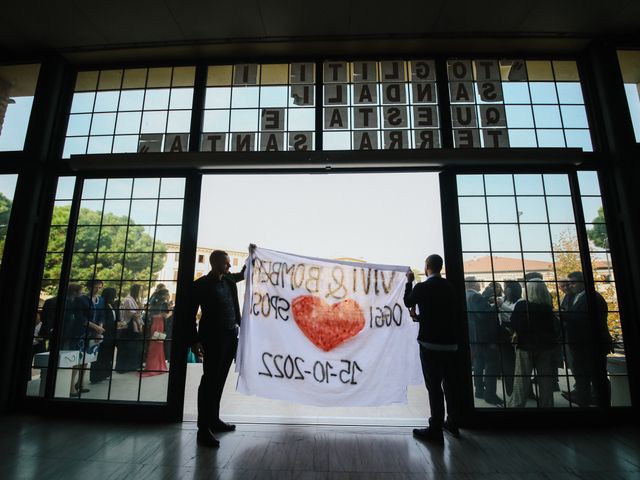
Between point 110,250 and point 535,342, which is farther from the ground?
point 110,250

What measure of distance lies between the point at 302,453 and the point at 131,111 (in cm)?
368

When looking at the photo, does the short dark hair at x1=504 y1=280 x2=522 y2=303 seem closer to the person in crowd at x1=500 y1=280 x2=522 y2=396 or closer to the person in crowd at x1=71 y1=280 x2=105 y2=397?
the person in crowd at x1=500 y1=280 x2=522 y2=396

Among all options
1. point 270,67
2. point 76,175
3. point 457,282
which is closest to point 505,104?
point 457,282

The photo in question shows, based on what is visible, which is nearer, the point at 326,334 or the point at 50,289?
the point at 326,334

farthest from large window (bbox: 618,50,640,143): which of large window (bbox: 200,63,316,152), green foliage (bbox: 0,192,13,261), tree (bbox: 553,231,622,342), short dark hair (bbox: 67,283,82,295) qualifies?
green foliage (bbox: 0,192,13,261)

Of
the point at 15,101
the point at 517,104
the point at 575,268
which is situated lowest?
the point at 575,268

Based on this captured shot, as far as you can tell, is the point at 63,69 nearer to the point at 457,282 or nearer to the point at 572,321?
the point at 457,282

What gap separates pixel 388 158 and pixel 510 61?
6.11 feet

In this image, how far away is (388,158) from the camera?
9.93ft

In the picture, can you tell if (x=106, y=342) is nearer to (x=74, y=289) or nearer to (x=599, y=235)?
(x=74, y=289)

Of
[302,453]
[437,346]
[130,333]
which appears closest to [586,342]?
[437,346]

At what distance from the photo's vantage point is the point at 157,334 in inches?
117

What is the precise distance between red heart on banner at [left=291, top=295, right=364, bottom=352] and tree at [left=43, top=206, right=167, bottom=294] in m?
1.44

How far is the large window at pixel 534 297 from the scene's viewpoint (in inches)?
111
